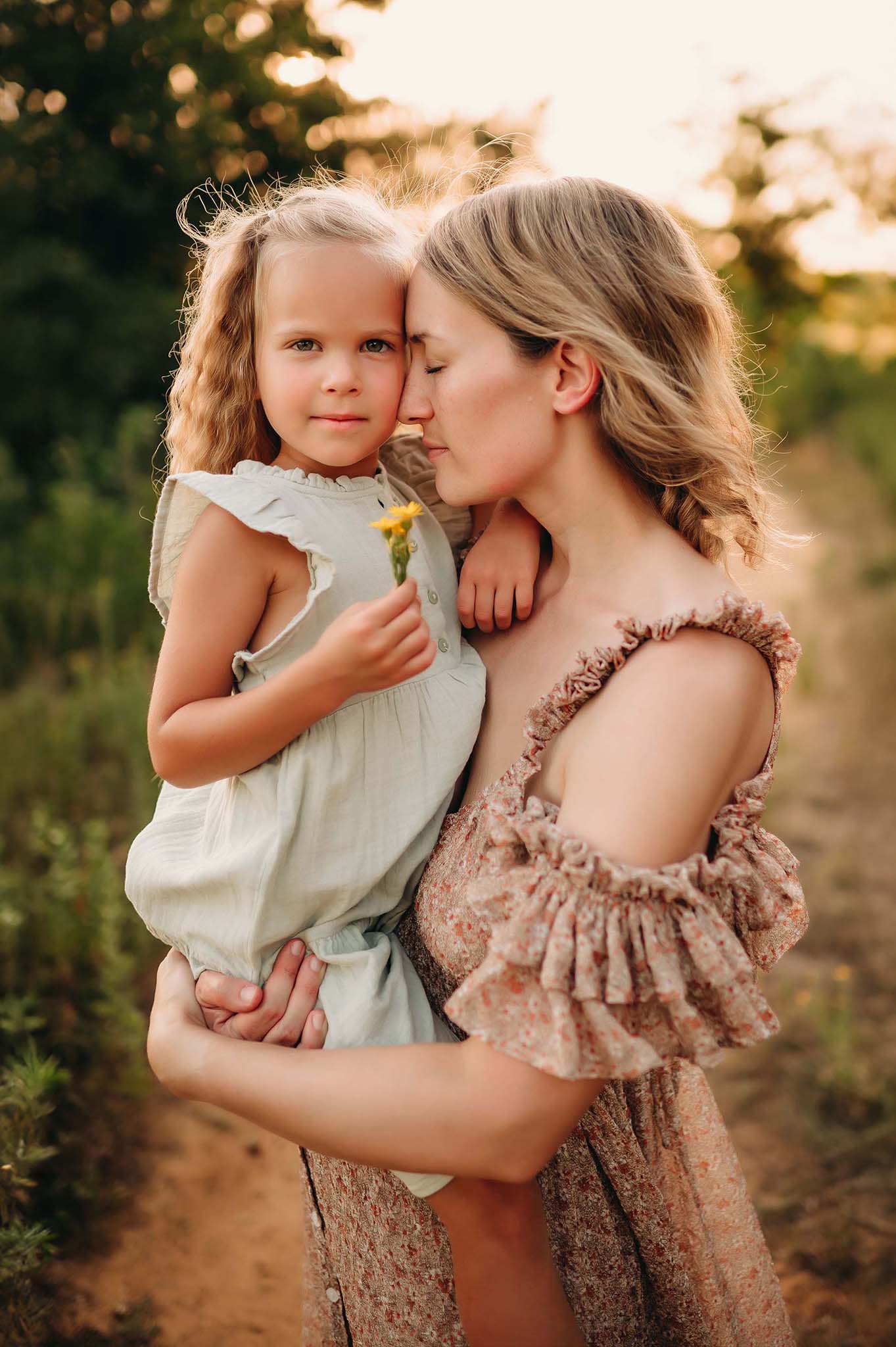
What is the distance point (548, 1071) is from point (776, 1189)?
81.6 inches

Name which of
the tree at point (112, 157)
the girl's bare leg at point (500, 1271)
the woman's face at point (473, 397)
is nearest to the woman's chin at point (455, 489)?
the woman's face at point (473, 397)

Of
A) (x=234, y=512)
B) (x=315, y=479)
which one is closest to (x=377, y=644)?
(x=234, y=512)

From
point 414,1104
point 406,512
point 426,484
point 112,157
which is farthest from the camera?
point 112,157

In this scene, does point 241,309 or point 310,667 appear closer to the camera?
point 310,667

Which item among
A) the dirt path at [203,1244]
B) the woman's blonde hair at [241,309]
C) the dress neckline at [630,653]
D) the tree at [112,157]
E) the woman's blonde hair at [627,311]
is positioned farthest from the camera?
the tree at [112,157]

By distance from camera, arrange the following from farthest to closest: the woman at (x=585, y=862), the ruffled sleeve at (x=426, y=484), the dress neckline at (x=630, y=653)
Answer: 1. the ruffled sleeve at (x=426, y=484)
2. the dress neckline at (x=630, y=653)
3. the woman at (x=585, y=862)

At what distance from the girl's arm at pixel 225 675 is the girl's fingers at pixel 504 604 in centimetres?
38

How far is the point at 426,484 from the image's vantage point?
1.98m

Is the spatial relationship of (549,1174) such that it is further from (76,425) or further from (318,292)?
(76,425)

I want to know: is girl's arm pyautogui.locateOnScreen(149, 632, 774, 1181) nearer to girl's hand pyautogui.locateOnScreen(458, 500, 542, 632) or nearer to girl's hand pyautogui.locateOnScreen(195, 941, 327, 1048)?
girl's hand pyautogui.locateOnScreen(195, 941, 327, 1048)

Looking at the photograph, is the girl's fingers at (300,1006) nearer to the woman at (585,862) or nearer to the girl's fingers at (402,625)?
the woman at (585,862)

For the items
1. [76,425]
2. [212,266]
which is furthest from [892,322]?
[212,266]

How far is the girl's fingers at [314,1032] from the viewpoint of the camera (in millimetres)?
1503

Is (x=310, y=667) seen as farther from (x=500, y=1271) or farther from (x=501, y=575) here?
(x=500, y=1271)
